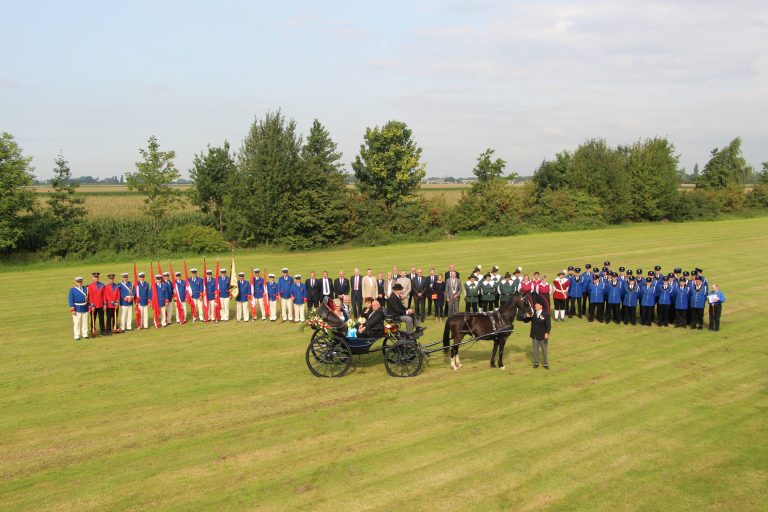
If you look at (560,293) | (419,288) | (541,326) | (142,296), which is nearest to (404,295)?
(419,288)

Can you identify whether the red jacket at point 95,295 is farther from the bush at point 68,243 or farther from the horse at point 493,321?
the bush at point 68,243

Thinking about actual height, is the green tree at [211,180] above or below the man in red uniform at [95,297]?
above

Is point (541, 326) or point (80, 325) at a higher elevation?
point (541, 326)

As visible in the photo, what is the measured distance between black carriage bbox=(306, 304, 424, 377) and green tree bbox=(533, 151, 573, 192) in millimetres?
51004

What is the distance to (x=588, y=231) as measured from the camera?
179 ft

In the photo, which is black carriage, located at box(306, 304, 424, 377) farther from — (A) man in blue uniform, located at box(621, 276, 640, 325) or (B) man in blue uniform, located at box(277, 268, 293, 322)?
(A) man in blue uniform, located at box(621, 276, 640, 325)

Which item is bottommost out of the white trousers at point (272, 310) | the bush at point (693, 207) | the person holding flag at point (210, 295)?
the white trousers at point (272, 310)

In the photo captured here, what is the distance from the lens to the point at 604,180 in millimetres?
59062

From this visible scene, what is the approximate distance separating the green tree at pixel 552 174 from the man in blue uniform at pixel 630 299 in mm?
44678

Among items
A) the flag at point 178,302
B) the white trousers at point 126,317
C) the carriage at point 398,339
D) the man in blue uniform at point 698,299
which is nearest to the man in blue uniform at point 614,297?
the man in blue uniform at point 698,299

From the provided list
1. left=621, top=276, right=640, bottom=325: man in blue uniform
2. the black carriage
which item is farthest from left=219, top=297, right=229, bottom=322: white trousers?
left=621, top=276, right=640, bottom=325: man in blue uniform

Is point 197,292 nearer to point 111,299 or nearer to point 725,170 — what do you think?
point 111,299

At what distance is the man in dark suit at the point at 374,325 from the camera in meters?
12.2

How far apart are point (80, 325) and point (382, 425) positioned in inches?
444
